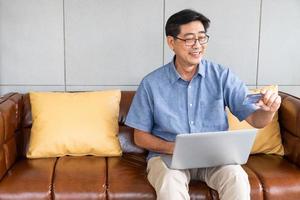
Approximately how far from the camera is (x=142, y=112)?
2.28m

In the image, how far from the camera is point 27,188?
2.06 m

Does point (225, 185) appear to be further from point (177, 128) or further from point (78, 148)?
point (78, 148)

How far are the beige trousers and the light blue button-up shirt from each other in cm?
23

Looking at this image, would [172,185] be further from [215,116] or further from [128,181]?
[215,116]

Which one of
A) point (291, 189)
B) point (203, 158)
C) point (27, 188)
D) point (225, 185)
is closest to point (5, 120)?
point (27, 188)

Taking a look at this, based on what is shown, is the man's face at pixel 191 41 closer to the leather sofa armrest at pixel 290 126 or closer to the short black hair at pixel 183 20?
the short black hair at pixel 183 20

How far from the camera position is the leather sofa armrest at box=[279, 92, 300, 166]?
2486 mm

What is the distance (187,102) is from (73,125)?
32.1 inches

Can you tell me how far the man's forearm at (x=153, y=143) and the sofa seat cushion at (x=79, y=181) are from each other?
29cm

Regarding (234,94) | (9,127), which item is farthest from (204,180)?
(9,127)

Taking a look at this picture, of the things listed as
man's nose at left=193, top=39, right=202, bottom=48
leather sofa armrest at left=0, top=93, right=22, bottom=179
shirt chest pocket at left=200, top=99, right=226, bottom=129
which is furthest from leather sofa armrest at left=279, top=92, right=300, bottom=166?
leather sofa armrest at left=0, top=93, right=22, bottom=179

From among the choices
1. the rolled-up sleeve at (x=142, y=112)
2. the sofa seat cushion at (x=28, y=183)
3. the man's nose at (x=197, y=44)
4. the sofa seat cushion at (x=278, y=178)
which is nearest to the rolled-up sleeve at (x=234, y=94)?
the man's nose at (x=197, y=44)

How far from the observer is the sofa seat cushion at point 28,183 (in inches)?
80.2

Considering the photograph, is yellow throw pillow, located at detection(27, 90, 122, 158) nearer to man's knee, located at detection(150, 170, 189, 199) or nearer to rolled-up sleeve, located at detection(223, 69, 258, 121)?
man's knee, located at detection(150, 170, 189, 199)
